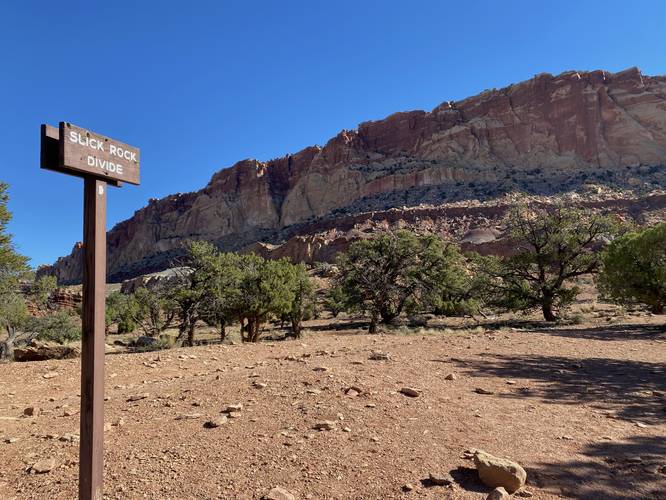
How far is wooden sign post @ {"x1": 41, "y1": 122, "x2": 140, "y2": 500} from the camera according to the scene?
114 inches

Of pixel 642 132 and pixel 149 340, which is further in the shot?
pixel 642 132

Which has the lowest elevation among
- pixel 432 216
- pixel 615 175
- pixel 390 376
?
pixel 390 376

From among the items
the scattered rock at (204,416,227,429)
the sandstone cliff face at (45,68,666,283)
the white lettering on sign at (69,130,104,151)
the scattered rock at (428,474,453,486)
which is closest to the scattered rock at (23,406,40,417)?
the scattered rock at (204,416,227,429)

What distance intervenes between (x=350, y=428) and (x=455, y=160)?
91989 millimetres

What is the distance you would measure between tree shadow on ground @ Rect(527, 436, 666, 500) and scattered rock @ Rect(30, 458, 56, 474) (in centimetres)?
433

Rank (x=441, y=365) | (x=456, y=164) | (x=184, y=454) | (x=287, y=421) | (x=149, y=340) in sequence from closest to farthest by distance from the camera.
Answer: (x=184, y=454) → (x=287, y=421) → (x=441, y=365) → (x=149, y=340) → (x=456, y=164)

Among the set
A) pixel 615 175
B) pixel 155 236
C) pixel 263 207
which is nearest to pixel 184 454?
pixel 615 175

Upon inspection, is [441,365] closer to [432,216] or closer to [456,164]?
[432,216]

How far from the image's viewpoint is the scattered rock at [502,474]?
3.32m

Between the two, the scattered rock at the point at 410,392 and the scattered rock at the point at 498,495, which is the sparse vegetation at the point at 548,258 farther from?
the scattered rock at the point at 498,495

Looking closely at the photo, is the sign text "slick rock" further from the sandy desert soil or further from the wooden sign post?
the sandy desert soil

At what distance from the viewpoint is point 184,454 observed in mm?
3910

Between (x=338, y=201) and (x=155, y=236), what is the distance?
64.6 metres

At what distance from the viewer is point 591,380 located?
7141 millimetres
